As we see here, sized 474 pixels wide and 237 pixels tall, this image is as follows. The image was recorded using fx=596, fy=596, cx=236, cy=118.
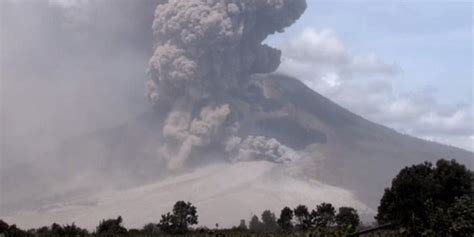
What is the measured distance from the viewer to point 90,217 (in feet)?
481

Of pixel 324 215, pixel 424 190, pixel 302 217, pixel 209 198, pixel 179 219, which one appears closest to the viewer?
pixel 424 190

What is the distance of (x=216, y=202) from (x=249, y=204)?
9.35 m

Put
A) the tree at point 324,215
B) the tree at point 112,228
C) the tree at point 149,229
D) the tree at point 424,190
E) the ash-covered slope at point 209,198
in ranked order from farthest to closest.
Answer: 1. the ash-covered slope at point 209,198
2. the tree at point 324,215
3. the tree at point 149,229
4. the tree at point 112,228
5. the tree at point 424,190

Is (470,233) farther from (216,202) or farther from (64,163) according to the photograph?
(64,163)

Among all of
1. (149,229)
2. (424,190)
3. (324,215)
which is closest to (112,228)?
(149,229)

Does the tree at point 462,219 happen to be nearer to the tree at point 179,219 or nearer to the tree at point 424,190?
the tree at point 424,190

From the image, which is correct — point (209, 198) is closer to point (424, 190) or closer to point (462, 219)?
point (424, 190)

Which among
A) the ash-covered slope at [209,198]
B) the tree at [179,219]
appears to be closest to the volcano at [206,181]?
the ash-covered slope at [209,198]

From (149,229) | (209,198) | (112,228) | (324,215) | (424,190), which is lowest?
(424,190)

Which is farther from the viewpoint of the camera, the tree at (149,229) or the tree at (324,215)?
the tree at (324,215)

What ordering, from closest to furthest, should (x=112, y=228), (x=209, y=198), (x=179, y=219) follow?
1. (x=112, y=228)
2. (x=179, y=219)
3. (x=209, y=198)

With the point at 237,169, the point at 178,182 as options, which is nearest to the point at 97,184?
the point at 178,182

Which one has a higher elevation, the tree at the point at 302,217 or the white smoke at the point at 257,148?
the white smoke at the point at 257,148

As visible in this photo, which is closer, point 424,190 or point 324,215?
point 424,190
